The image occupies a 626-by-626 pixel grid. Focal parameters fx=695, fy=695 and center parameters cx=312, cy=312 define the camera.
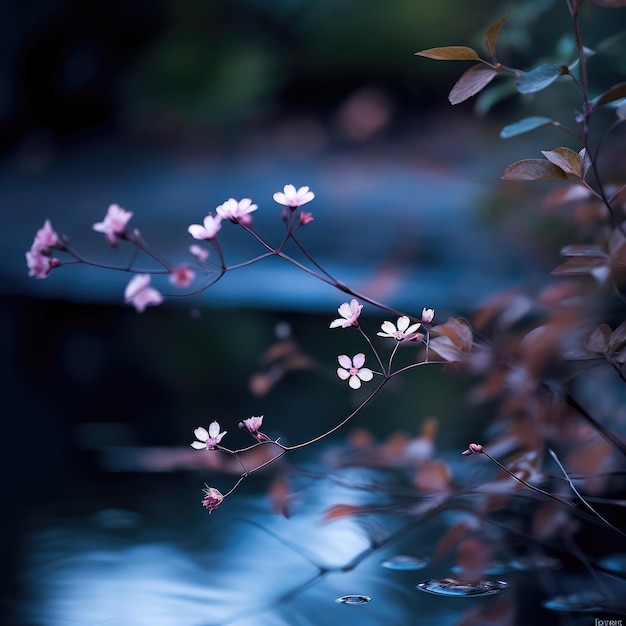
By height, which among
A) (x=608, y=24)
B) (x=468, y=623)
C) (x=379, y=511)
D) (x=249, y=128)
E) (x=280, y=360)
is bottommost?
(x=468, y=623)

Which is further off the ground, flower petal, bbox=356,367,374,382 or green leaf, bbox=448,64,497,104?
green leaf, bbox=448,64,497,104

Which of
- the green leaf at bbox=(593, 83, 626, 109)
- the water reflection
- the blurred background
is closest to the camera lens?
the green leaf at bbox=(593, 83, 626, 109)

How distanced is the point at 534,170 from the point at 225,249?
1775 millimetres

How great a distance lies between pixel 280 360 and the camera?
54.5 inches

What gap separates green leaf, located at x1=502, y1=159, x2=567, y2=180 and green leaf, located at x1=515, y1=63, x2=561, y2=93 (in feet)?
0.13

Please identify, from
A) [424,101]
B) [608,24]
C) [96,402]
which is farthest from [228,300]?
[424,101]

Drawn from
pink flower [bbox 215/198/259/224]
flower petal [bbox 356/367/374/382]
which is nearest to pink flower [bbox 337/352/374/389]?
flower petal [bbox 356/367/374/382]

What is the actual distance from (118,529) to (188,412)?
0.50 metres

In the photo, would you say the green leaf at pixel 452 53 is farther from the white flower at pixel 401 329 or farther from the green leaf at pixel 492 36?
the white flower at pixel 401 329

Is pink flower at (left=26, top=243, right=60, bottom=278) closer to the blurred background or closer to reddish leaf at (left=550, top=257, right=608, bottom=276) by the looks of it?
the blurred background

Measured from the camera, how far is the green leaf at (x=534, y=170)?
1.33 ft

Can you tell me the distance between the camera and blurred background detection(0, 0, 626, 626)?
1.96ft

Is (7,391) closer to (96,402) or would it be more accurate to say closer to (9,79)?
(96,402)

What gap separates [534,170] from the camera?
409 millimetres
